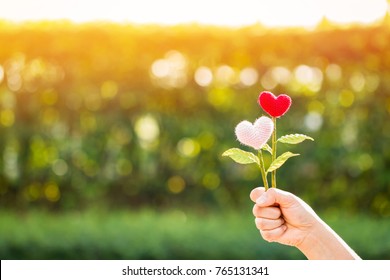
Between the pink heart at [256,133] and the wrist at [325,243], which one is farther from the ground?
the pink heart at [256,133]

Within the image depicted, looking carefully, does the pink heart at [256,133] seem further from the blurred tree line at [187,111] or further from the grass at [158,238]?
the blurred tree line at [187,111]

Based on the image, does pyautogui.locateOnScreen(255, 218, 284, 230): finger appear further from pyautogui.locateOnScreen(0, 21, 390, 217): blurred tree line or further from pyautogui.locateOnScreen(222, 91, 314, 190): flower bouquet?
pyautogui.locateOnScreen(0, 21, 390, 217): blurred tree line

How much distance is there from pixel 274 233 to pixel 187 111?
3.59 meters

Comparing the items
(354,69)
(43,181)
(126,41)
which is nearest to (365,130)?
(354,69)

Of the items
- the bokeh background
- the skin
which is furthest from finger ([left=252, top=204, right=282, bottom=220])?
the bokeh background

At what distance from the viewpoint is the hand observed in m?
1.85

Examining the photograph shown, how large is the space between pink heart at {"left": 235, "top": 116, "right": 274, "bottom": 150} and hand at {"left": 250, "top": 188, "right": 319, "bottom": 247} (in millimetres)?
126

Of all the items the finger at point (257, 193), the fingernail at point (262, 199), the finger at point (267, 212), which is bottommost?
the finger at point (267, 212)

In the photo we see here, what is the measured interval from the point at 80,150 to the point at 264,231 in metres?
3.74

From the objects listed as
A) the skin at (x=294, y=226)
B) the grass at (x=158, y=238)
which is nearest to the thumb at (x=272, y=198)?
the skin at (x=294, y=226)

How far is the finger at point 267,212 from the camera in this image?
186cm

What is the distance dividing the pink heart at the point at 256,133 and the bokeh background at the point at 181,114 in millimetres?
3532

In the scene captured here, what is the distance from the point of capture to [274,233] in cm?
193

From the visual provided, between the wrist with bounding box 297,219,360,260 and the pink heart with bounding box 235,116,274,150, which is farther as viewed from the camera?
the wrist with bounding box 297,219,360,260
